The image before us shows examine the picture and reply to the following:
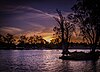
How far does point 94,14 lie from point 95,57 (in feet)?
37.0

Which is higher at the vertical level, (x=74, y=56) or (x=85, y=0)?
(x=85, y=0)

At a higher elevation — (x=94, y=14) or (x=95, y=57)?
(x=94, y=14)

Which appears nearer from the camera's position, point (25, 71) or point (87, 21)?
point (25, 71)

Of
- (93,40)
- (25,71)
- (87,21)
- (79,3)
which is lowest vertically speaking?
(25,71)

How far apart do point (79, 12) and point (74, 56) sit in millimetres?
12338

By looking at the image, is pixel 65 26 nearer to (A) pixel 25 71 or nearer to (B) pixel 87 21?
(B) pixel 87 21

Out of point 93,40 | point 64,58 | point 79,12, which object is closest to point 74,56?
point 64,58

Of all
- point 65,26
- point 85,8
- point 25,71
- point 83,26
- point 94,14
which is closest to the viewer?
point 25,71

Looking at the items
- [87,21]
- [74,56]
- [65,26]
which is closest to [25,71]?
[74,56]

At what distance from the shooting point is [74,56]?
211 ft

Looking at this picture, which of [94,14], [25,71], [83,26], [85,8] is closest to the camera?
[25,71]

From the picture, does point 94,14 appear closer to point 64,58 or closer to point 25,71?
point 64,58

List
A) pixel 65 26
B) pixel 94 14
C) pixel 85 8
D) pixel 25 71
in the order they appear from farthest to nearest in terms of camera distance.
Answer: pixel 65 26 < pixel 85 8 < pixel 94 14 < pixel 25 71

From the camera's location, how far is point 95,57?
64125 mm
